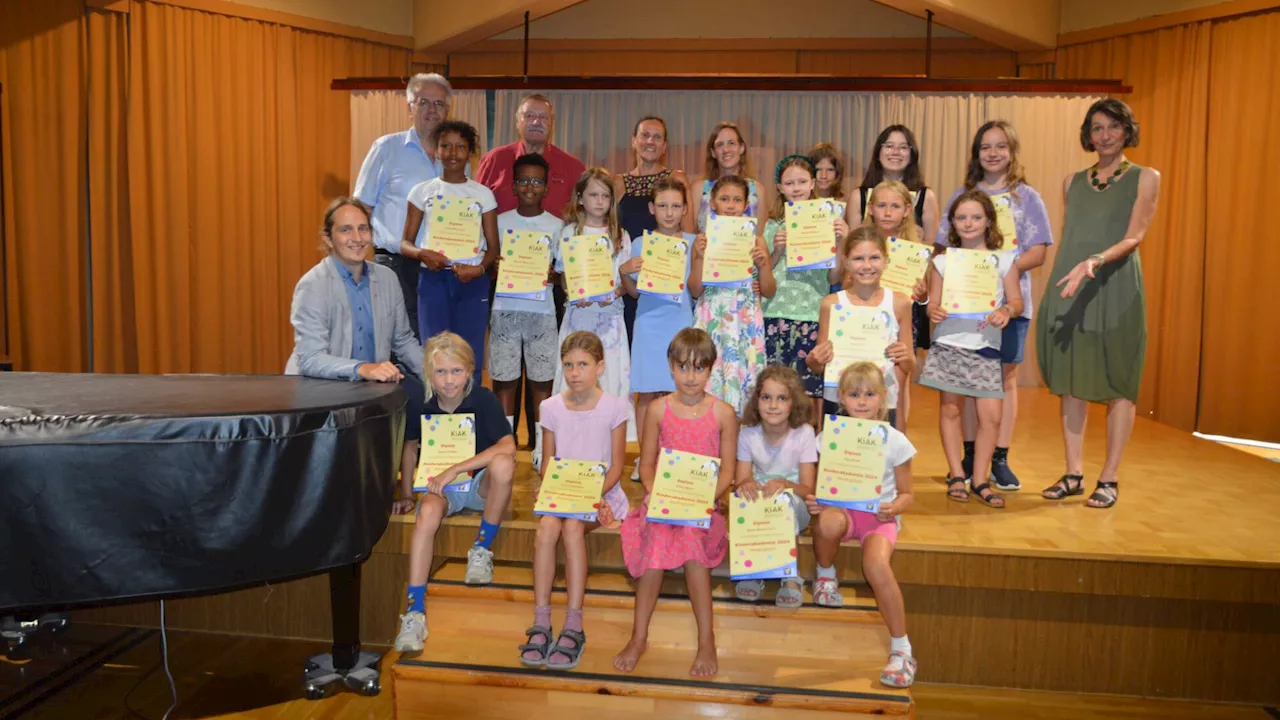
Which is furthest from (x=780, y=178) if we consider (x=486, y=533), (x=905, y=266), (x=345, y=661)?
(x=345, y=661)

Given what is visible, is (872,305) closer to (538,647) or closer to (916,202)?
(916,202)

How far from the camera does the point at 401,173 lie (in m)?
4.07

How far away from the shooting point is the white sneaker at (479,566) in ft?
10.3

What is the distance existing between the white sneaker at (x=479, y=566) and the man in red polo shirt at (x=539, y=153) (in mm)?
1512

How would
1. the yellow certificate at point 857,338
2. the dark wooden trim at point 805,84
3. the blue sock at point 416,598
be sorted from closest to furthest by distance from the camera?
the blue sock at point 416,598 < the yellow certificate at point 857,338 < the dark wooden trim at point 805,84

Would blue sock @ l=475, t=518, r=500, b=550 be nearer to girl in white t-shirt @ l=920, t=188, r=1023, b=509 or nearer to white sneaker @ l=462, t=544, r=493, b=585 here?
white sneaker @ l=462, t=544, r=493, b=585

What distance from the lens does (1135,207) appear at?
3.55 meters

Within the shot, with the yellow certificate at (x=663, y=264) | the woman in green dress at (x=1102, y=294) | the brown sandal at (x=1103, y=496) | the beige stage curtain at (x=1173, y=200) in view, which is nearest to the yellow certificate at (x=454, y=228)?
the yellow certificate at (x=663, y=264)

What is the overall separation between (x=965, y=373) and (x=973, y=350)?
92 millimetres

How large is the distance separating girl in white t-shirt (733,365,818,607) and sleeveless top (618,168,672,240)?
1.02m

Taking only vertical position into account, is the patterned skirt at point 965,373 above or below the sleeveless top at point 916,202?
below

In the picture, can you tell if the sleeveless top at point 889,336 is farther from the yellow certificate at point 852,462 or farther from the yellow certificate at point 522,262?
the yellow certificate at point 522,262

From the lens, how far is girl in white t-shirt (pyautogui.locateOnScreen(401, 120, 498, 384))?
3.81m

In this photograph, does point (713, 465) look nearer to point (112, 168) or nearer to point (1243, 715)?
point (1243, 715)
